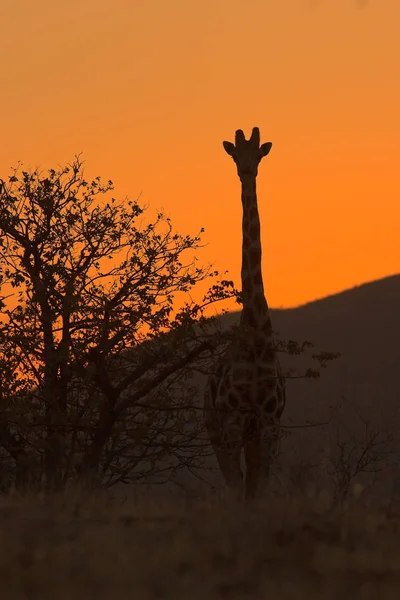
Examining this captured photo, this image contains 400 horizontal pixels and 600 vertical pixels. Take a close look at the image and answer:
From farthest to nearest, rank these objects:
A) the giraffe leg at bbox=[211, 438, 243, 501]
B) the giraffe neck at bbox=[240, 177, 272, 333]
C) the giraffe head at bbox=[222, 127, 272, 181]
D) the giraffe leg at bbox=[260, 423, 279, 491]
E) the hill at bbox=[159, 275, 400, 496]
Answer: the hill at bbox=[159, 275, 400, 496] → the giraffe head at bbox=[222, 127, 272, 181] → the giraffe neck at bbox=[240, 177, 272, 333] → the giraffe leg at bbox=[211, 438, 243, 501] → the giraffe leg at bbox=[260, 423, 279, 491]

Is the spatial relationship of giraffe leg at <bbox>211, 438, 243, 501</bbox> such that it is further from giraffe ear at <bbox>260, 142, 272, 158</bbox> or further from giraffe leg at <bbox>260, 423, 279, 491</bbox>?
giraffe ear at <bbox>260, 142, 272, 158</bbox>

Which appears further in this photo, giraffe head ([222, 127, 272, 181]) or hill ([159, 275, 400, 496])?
hill ([159, 275, 400, 496])

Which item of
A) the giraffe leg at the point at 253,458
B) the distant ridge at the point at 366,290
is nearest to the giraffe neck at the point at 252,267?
the giraffe leg at the point at 253,458

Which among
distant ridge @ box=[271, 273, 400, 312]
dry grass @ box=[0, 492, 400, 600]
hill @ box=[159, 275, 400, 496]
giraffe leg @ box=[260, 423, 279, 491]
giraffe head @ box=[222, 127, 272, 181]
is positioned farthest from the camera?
distant ridge @ box=[271, 273, 400, 312]

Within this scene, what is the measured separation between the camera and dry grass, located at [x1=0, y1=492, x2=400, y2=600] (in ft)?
19.3

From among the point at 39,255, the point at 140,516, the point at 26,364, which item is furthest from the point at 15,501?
the point at 39,255

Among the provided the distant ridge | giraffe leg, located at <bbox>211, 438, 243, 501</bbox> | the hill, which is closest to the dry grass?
giraffe leg, located at <bbox>211, 438, 243, 501</bbox>

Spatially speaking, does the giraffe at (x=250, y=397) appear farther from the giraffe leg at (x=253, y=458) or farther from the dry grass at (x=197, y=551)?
the dry grass at (x=197, y=551)

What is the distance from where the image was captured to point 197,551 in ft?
21.8

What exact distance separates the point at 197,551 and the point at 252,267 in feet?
28.4

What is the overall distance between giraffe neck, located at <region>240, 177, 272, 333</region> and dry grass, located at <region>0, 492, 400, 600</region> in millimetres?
6374

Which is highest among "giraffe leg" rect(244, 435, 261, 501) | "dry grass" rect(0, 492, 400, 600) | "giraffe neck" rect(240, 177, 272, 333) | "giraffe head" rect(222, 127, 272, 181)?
"giraffe head" rect(222, 127, 272, 181)

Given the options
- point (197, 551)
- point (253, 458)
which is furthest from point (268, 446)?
point (197, 551)

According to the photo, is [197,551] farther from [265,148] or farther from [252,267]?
[265,148]
